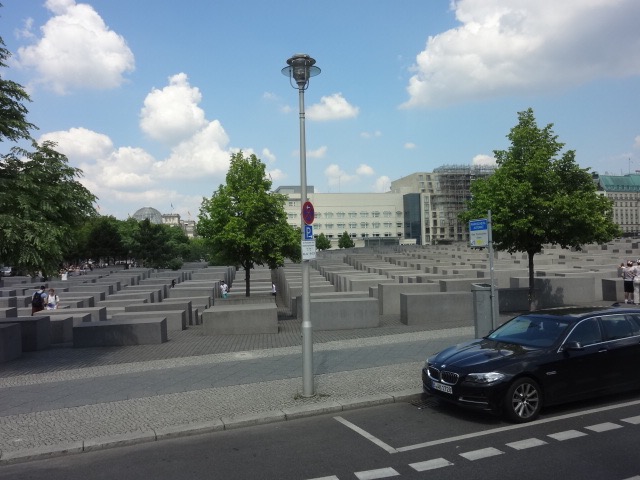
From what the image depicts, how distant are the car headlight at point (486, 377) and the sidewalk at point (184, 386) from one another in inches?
65.1

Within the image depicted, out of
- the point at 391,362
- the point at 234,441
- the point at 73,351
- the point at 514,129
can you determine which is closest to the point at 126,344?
the point at 73,351

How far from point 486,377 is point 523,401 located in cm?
60

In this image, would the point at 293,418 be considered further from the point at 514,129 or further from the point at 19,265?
the point at 514,129

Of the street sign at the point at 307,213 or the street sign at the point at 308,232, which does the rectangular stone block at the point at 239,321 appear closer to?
the street sign at the point at 308,232

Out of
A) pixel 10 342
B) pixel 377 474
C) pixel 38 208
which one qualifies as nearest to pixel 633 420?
pixel 377 474

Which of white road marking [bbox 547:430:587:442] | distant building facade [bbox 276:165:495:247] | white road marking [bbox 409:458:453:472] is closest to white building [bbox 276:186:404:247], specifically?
distant building facade [bbox 276:165:495:247]

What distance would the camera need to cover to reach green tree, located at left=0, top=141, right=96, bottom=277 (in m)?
8.71

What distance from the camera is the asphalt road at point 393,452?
5422 millimetres

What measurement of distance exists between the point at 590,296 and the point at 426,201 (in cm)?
11552

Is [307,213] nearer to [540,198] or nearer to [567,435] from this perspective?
[567,435]

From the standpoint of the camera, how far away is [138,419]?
730 cm

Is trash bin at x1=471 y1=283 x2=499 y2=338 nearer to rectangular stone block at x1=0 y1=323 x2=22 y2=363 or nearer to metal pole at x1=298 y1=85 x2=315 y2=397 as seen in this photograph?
metal pole at x1=298 y1=85 x2=315 y2=397

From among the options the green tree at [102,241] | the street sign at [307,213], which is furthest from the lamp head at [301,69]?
the green tree at [102,241]

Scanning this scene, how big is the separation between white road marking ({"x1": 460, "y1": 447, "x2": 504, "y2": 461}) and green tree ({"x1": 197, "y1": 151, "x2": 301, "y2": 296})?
13.0m
